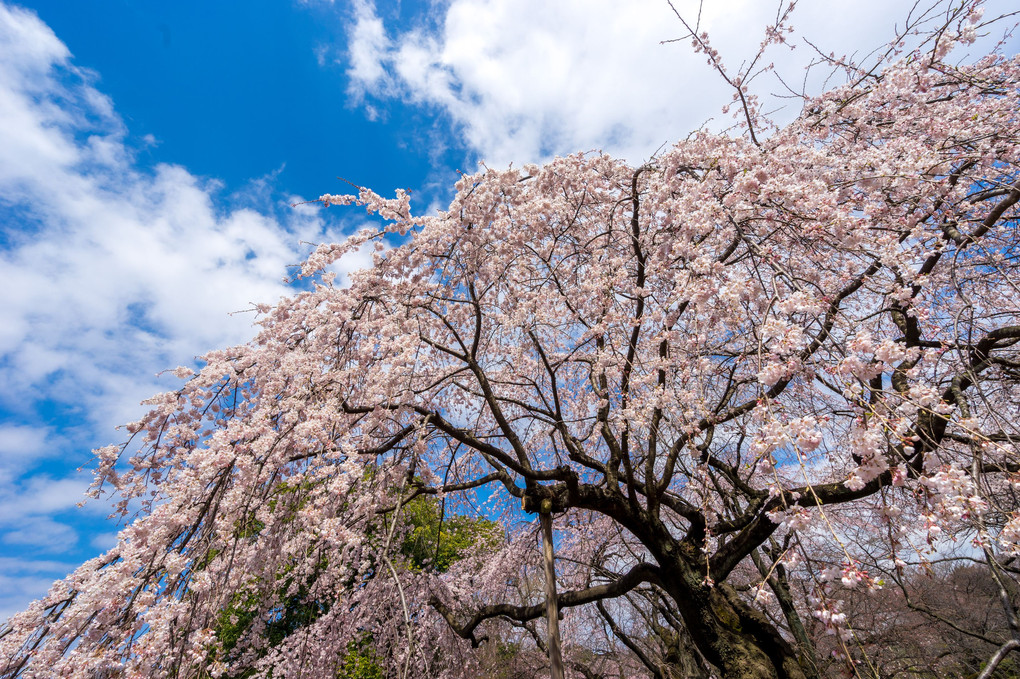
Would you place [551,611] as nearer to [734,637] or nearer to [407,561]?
[734,637]

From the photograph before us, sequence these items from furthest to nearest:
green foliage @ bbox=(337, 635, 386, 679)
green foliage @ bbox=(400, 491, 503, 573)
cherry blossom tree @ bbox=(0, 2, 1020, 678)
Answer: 1. green foliage @ bbox=(400, 491, 503, 573)
2. green foliage @ bbox=(337, 635, 386, 679)
3. cherry blossom tree @ bbox=(0, 2, 1020, 678)

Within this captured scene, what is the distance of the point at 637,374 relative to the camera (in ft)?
14.8

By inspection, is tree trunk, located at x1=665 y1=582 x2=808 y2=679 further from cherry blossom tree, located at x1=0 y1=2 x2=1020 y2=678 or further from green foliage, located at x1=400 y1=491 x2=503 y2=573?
green foliage, located at x1=400 y1=491 x2=503 y2=573

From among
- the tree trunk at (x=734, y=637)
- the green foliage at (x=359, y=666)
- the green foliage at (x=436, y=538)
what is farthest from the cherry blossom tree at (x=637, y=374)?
the green foliage at (x=436, y=538)

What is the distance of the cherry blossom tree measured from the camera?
260 cm

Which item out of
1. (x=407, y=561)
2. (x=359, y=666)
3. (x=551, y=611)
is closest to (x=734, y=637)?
(x=551, y=611)

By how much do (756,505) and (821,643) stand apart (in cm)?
648

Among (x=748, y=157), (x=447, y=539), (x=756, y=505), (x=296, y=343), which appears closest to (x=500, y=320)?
(x=296, y=343)

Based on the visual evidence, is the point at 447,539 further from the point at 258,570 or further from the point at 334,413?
the point at 334,413

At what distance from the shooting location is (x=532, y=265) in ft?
18.4

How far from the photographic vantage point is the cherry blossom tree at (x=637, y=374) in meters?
2.60

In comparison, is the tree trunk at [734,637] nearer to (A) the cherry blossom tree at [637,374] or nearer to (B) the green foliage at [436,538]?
(A) the cherry blossom tree at [637,374]

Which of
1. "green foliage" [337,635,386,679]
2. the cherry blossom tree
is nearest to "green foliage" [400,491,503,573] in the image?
"green foliage" [337,635,386,679]

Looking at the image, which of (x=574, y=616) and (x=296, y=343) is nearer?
(x=296, y=343)
